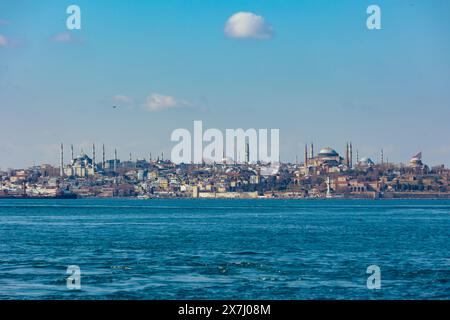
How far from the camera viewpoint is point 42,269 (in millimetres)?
35656

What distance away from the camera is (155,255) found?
138 ft

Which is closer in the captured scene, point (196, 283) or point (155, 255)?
point (196, 283)

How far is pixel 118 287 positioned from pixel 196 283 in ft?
8.96

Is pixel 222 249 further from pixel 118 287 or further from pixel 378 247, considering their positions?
A: pixel 118 287

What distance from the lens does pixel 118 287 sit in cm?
2967
